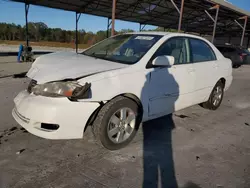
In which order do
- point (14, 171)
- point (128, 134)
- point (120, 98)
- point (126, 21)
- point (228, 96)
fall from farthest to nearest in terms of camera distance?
point (126, 21)
point (228, 96)
point (128, 134)
point (120, 98)
point (14, 171)

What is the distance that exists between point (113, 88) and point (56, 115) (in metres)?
0.74

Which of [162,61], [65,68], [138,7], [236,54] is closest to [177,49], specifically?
[162,61]

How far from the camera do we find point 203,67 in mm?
4023

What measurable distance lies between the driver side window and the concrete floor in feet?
4.02

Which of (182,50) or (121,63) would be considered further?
(182,50)

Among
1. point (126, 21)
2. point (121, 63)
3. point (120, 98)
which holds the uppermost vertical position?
point (126, 21)

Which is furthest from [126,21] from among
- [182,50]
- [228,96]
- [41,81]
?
[41,81]

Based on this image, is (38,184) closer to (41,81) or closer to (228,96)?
(41,81)

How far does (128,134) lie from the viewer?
2.93 metres

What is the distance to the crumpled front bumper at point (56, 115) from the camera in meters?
2.30

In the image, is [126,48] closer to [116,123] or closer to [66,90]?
[116,123]

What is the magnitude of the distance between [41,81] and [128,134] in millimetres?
1363

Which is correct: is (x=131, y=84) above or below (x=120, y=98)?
above

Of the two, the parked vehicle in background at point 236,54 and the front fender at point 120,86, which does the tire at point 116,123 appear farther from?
the parked vehicle in background at point 236,54
